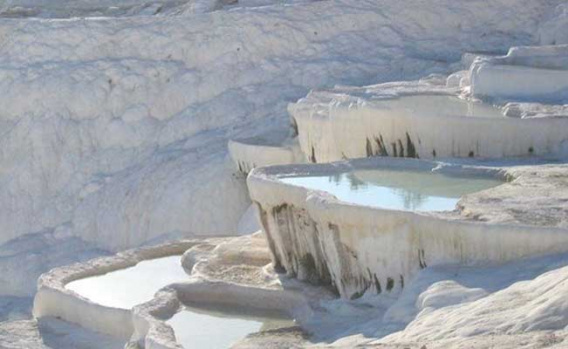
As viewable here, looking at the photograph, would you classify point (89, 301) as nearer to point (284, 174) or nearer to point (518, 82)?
point (284, 174)

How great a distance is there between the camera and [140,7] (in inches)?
1000

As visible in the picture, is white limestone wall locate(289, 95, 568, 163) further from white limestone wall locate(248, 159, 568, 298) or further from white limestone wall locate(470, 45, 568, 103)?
white limestone wall locate(248, 159, 568, 298)

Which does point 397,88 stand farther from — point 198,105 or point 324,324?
point 324,324

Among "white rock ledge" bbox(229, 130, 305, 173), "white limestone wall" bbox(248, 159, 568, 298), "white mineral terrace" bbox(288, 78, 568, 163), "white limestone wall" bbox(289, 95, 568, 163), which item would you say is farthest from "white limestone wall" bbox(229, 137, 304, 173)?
"white limestone wall" bbox(248, 159, 568, 298)

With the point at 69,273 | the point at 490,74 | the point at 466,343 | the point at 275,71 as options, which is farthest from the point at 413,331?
the point at 275,71

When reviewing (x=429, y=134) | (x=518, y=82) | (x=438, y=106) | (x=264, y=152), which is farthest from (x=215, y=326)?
(x=264, y=152)

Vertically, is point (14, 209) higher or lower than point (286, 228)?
lower

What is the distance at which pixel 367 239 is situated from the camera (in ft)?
34.4

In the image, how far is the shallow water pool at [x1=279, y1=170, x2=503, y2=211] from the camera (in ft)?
35.9

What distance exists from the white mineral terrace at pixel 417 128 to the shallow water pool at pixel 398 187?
160 cm

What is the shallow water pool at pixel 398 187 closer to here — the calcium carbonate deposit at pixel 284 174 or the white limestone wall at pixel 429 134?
the calcium carbonate deposit at pixel 284 174

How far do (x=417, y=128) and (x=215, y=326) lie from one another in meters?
3.81

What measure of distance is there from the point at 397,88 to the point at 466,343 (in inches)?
333

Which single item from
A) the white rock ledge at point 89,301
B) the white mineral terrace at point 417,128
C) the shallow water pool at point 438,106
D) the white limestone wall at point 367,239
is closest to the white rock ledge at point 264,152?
the white mineral terrace at point 417,128
